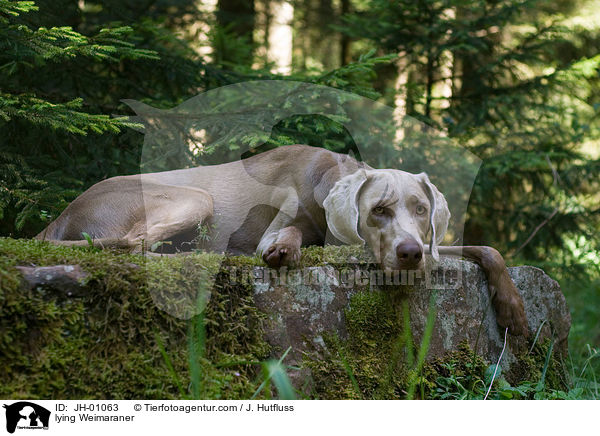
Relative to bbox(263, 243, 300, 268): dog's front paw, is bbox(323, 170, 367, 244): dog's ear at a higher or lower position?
higher

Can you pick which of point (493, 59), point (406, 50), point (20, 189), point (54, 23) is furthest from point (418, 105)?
point (20, 189)

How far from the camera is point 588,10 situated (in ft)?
28.5

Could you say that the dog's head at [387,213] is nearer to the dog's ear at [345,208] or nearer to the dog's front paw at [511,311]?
the dog's ear at [345,208]

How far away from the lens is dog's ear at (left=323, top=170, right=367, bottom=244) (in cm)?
312

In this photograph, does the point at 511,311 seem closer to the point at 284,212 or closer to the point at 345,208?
the point at 345,208

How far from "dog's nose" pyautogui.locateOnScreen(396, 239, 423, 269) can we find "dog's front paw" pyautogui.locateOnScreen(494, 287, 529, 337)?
0.84 meters

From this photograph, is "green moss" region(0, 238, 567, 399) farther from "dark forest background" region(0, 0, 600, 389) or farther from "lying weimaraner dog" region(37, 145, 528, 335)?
"dark forest background" region(0, 0, 600, 389)

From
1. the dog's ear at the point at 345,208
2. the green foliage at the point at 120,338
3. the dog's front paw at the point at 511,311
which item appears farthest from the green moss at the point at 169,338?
the dog's front paw at the point at 511,311

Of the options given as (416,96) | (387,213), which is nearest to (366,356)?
(387,213)

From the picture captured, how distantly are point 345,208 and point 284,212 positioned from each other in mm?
620

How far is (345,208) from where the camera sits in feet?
10.4
